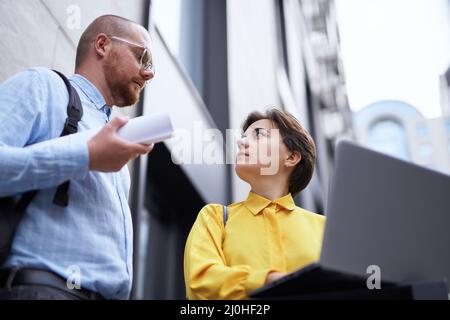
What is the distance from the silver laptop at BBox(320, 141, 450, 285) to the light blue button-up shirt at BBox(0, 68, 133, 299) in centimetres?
75

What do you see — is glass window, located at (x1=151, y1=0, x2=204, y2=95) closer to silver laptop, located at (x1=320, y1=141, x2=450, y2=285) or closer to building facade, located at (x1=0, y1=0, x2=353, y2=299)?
building facade, located at (x1=0, y1=0, x2=353, y2=299)

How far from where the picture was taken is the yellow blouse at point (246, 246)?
1667 millimetres

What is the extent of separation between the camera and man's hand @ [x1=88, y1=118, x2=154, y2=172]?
1.55 m

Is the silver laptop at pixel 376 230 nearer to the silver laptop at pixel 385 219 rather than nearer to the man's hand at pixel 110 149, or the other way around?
the silver laptop at pixel 385 219

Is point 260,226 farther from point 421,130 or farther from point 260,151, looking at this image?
point 421,130

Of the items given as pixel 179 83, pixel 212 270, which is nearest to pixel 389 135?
pixel 179 83

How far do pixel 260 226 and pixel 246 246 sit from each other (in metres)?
0.13

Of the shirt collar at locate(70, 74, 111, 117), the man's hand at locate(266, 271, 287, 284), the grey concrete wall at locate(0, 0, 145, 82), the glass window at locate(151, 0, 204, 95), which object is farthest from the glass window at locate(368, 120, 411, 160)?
the man's hand at locate(266, 271, 287, 284)

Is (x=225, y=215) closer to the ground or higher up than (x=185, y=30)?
closer to the ground

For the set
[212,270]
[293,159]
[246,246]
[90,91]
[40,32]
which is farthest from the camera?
[40,32]

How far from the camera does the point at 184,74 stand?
4.84 meters

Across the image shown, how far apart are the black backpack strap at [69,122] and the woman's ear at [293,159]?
38.2 inches

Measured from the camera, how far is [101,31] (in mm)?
2279

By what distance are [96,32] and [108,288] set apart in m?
1.18
